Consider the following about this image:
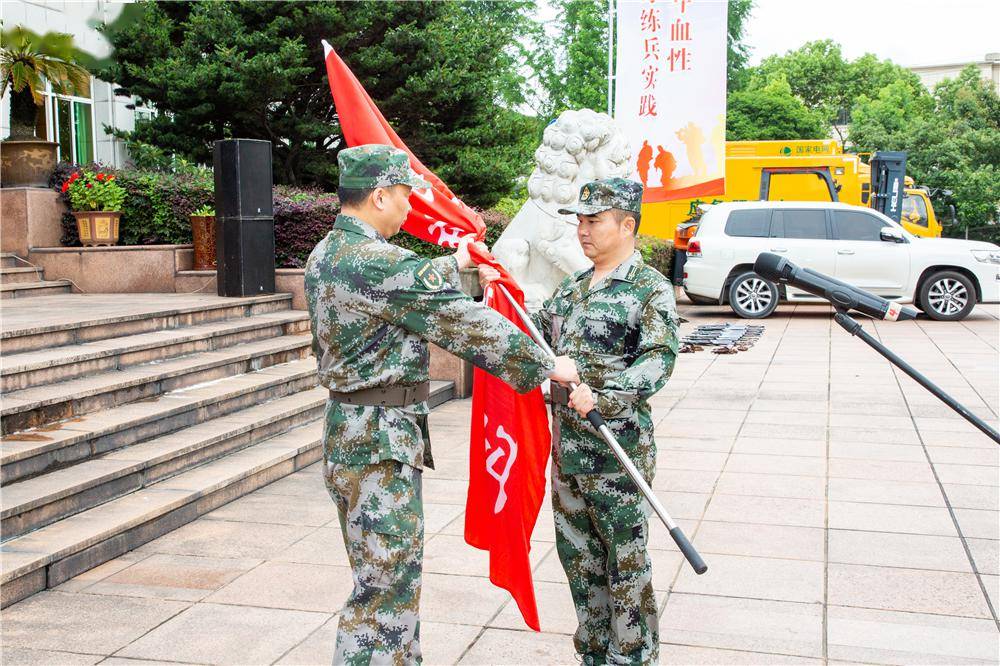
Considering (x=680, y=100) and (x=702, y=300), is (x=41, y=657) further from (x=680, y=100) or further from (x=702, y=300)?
(x=702, y=300)

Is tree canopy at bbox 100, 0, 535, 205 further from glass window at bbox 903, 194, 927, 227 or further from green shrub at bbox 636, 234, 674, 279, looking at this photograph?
glass window at bbox 903, 194, 927, 227

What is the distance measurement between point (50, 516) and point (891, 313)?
4.14 metres

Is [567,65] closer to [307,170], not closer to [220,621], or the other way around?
[307,170]

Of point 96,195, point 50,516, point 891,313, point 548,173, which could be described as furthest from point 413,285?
point 96,195

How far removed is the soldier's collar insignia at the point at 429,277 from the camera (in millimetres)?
3133

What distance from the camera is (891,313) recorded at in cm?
313

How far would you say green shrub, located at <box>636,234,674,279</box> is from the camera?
16.8 metres

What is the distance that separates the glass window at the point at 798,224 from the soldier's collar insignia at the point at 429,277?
1455 cm

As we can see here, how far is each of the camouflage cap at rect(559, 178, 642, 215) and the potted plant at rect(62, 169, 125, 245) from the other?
9.22m

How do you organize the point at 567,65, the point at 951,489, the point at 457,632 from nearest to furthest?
the point at 457,632
the point at 951,489
the point at 567,65

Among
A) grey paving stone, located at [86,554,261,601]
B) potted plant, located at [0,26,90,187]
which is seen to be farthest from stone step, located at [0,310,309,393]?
potted plant, located at [0,26,90,187]

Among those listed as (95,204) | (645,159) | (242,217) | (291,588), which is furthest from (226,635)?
(645,159)

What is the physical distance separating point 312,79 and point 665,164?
212 inches

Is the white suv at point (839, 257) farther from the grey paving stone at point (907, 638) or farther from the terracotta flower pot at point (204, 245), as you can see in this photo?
the grey paving stone at point (907, 638)
